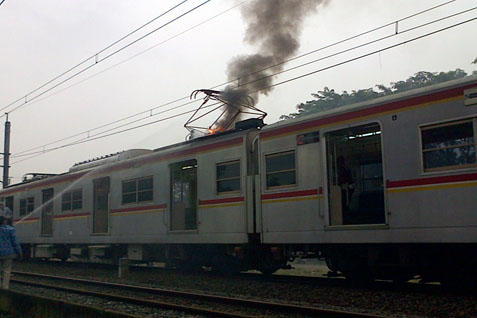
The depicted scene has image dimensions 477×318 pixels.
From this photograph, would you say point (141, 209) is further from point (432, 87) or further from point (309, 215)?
point (432, 87)

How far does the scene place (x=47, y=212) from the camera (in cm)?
2188

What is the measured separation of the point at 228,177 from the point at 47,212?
38.7 ft

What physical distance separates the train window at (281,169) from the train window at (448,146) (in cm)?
297

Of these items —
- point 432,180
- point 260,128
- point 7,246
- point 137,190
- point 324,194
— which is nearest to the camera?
point 432,180

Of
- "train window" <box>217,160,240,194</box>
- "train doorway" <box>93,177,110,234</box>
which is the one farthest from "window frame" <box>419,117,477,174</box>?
"train doorway" <box>93,177,110,234</box>

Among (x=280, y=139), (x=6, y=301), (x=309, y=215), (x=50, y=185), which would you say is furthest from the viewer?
(x=50, y=185)

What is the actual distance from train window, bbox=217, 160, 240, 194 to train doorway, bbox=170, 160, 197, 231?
1.65 metres

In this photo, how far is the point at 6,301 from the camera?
347 inches

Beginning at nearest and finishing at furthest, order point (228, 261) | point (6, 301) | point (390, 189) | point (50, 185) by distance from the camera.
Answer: point (6, 301) → point (390, 189) → point (228, 261) → point (50, 185)

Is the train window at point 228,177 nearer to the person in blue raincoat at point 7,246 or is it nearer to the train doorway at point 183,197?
the train doorway at point 183,197

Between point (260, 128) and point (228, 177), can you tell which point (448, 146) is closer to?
point (260, 128)

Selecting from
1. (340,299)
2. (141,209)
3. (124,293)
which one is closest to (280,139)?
(340,299)

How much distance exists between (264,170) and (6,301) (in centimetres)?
562

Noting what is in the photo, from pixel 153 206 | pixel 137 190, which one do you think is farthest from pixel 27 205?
pixel 153 206
